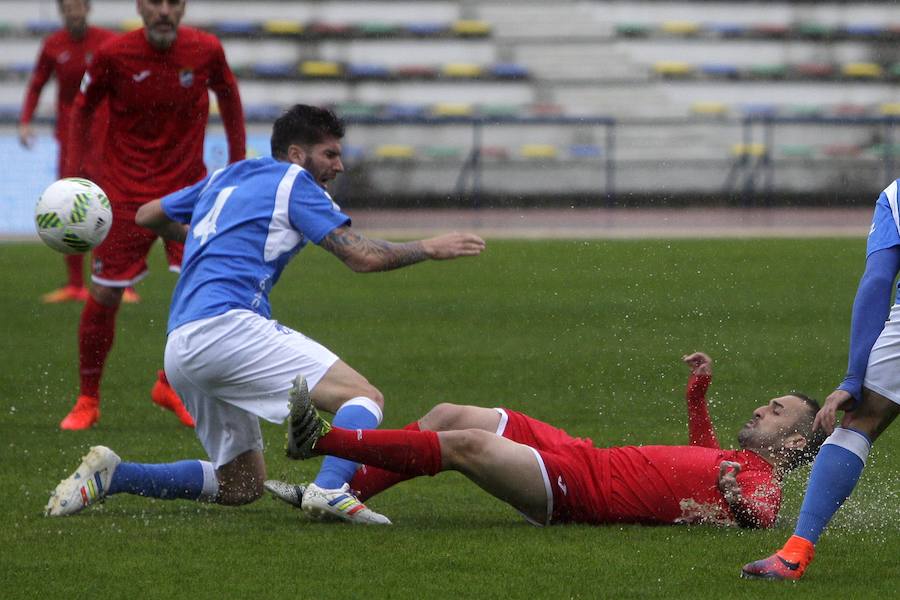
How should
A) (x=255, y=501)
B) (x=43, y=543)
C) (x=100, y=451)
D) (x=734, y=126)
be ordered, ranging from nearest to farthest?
(x=43, y=543) → (x=100, y=451) → (x=255, y=501) → (x=734, y=126)

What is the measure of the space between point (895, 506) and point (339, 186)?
54.3 ft

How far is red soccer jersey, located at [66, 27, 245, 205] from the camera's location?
801 centimetres

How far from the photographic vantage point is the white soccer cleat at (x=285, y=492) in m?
5.56

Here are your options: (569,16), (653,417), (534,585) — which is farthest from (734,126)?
(534,585)

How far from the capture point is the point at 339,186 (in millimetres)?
21891

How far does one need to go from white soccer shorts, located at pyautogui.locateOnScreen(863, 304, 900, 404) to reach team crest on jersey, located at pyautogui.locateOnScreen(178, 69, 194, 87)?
4.66 m

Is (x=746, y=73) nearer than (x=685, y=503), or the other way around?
(x=685, y=503)

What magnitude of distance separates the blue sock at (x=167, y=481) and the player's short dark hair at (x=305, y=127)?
1.27m

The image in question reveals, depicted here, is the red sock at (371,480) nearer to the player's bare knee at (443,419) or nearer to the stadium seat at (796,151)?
the player's bare knee at (443,419)

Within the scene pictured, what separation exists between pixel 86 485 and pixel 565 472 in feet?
5.92

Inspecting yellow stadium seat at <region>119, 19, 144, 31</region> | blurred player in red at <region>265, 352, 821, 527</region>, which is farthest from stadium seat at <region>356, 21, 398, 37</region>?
blurred player in red at <region>265, 352, 821, 527</region>

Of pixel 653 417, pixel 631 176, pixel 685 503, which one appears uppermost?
pixel 685 503

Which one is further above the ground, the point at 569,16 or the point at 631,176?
the point at 569,16

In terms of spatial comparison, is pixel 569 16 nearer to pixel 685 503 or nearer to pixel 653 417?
pixel 653 417
